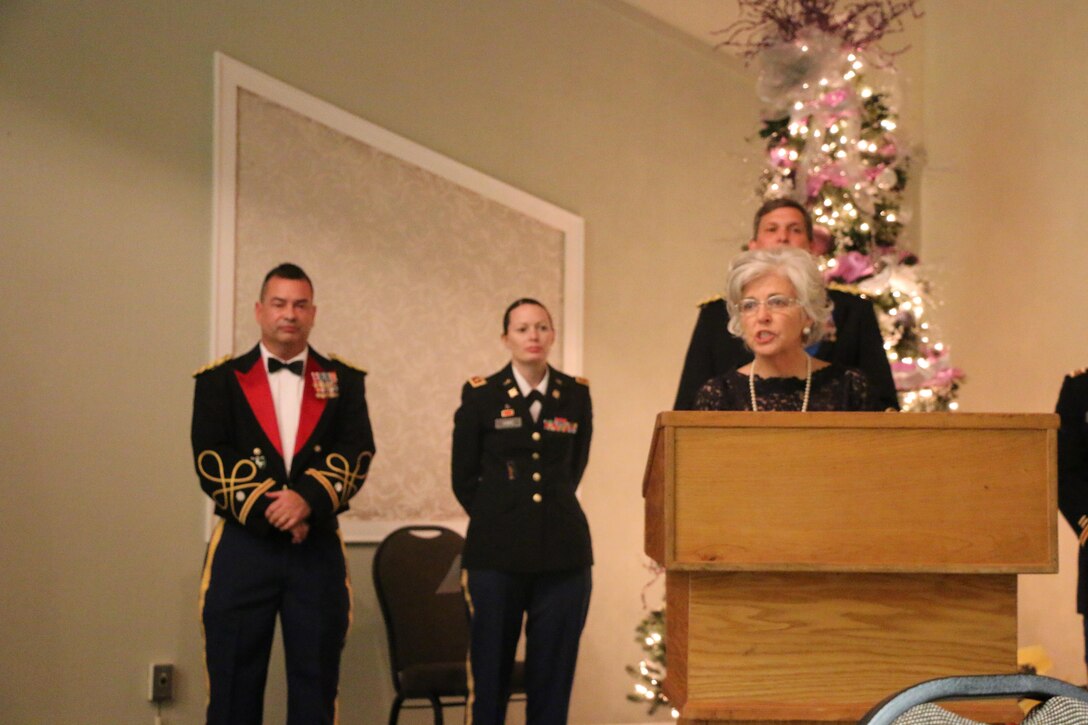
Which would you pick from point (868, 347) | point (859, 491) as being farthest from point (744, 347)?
point (859, 491)

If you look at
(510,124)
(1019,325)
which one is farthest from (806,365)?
(1019,325)

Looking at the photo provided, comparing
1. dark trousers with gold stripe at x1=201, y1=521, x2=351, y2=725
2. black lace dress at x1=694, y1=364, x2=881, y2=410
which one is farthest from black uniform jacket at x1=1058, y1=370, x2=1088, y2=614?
dark trousers with gold stripe at x1=201, y1=521, x2=351, y2=725

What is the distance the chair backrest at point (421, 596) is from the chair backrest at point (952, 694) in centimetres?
347

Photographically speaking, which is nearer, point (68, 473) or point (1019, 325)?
point (68, 473)

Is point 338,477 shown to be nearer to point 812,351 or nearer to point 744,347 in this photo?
point 744,347

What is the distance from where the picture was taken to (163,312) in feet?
15.5

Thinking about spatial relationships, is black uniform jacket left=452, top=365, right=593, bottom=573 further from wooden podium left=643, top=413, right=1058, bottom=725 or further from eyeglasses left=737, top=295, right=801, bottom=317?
wooden podium left=643, top=413, right=1058, bottom=725

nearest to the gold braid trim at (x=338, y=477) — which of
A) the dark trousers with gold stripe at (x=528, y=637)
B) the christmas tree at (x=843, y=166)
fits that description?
the dark trousers with gold stripe at (x=528, y=637)

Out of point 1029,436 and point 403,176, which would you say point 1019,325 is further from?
point 1029,436

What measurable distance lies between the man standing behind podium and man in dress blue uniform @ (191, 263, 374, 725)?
1151 mm

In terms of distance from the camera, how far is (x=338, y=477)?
3.84 metres

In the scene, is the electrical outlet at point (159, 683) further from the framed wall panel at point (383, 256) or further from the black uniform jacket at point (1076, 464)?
the black uniform jacket at point (1076, 464)

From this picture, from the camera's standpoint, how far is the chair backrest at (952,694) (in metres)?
1.26

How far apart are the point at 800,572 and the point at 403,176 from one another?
3.48 m
